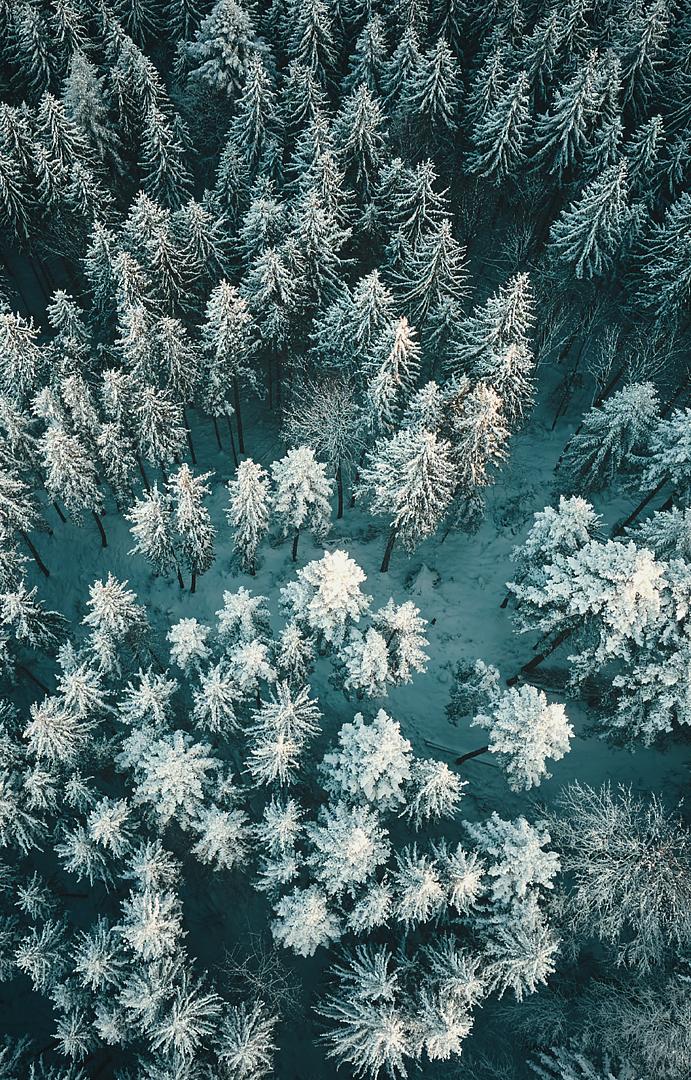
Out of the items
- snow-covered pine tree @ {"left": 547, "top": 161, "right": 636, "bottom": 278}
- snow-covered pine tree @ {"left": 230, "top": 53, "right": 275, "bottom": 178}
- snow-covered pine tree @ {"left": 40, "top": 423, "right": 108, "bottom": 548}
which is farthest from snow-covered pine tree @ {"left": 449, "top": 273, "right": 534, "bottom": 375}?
snow-covered pine tree @ {"left": 40, "top": 423, "right": 108, "bottom": 548}

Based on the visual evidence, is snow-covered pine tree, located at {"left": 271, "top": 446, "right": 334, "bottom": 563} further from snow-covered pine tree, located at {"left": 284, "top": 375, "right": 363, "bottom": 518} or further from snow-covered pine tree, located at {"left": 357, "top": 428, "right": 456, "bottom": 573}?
snow-covered pine tree, located at {"left": 284, "top": 375, "right": 363, "bottom": 518}

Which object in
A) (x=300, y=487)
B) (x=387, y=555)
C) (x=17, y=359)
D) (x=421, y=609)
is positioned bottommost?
(x=421, y=609)

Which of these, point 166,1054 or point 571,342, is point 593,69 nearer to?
point 571,342

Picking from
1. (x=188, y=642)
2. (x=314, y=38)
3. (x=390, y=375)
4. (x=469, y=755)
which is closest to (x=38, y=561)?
(x=188, y=642)

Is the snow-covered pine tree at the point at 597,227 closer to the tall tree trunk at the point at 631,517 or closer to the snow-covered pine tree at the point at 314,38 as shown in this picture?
the tall tree trunk at the point at 631,517

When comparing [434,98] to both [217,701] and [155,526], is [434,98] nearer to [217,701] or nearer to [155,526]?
[155,526]

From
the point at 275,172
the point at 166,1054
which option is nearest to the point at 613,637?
the point at 166,1054
